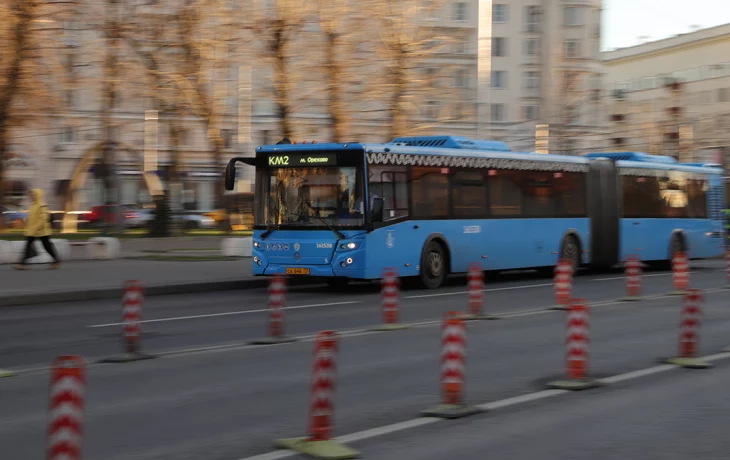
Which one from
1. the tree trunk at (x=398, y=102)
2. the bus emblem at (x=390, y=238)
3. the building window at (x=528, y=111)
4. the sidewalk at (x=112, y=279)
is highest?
the building window at (x=528, y=111)

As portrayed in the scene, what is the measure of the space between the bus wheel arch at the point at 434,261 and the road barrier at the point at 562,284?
13.9 ft

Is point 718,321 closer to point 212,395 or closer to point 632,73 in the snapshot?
point 212,395

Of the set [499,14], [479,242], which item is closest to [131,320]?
[479,242]

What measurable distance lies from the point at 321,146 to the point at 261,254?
2.43 metres

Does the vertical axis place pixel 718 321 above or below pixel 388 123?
below

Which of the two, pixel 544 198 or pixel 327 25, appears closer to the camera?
pixel 544 198

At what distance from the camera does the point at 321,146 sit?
2159 cm

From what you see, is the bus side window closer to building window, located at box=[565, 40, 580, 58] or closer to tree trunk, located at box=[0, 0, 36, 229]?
tree trunk, located at box=[0, 0, 36, 229]

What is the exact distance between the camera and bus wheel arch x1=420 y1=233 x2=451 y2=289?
22719 millimetres

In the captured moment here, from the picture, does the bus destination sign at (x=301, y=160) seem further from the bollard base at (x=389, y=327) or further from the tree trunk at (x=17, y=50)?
the tree trunk at (x=17, y=50)

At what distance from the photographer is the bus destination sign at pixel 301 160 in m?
21.4

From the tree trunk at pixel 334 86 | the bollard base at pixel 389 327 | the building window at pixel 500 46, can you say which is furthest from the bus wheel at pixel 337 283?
the building window at pixel 500 46

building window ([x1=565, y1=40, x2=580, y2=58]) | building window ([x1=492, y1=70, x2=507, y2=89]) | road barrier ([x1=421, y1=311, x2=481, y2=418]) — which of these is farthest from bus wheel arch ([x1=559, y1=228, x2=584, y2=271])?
building window ([x1=492, y1=70, x2=507, y2=89])

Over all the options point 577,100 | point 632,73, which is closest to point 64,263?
point 577,100
